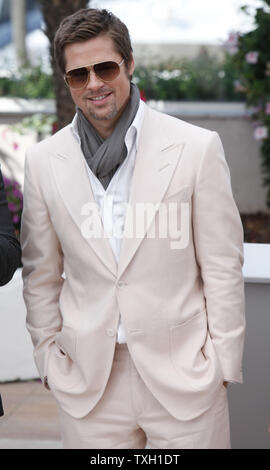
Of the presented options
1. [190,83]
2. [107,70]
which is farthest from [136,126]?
[190,83]

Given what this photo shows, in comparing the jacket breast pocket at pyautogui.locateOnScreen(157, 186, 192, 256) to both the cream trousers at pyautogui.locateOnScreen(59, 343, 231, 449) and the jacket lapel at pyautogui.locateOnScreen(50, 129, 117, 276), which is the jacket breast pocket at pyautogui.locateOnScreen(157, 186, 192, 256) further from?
the cream trousers at pyautogui.locateOnScreen(59, 343, 231, 449)

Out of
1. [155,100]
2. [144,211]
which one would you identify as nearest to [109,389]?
[144,211]

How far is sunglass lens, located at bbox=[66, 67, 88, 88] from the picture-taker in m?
2.24

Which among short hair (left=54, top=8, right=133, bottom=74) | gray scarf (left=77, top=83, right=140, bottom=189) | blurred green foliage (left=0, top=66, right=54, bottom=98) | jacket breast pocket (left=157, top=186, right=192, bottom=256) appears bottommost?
blurred green foliage (left=0, top=66, right=54, bottom=98)

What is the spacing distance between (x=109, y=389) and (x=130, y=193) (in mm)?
622

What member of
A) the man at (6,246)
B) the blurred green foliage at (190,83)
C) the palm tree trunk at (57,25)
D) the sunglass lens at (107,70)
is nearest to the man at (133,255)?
the sunglass lens at (107,70)

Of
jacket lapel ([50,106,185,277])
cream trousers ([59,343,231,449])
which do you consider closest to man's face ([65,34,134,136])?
jacket lapel ([50,106,185,277])

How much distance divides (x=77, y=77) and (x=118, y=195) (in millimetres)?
375

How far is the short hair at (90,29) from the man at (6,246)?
0.47 m

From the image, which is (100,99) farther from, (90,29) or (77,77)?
(90,29)

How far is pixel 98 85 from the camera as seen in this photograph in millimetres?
2217

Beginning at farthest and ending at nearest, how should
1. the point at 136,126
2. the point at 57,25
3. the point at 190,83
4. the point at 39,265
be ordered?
the point at 190,83
the point at 57,25
the point at 39,265
the point at 136,126
